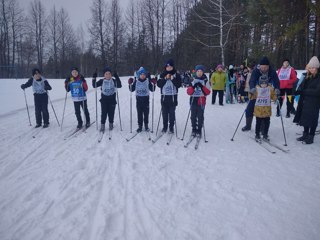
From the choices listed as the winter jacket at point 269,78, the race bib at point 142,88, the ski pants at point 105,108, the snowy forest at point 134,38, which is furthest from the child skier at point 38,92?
the snowy forest at point 134,38

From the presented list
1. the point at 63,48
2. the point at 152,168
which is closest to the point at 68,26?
the point at 63,48

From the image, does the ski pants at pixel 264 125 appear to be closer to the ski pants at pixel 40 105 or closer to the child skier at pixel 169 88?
the child skier at pixel 169 88

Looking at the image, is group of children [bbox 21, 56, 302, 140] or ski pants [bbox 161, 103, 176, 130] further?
ski pants [bbox 161, 103, 176, 130]

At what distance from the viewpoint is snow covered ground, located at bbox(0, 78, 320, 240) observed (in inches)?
118

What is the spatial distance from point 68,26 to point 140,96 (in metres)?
41.1

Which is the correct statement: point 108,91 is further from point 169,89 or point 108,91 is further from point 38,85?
point 38,85

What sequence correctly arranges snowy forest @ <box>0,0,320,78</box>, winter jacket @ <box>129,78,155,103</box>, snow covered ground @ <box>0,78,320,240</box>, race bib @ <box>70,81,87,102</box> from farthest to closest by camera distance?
snowy forest @ <box>0,0,320,78</box>, race bib @ <box>70,81,87,102</box>, winter jacket @ <box>129,78,155,103</box>, snow covered ground @ <box>0,78,320,240</box>

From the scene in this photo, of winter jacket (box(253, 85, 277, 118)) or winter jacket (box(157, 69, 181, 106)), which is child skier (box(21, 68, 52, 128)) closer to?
winter jacket (box(157, 69, 181, 106))

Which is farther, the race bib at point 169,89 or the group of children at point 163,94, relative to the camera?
the race bib at point 169,89

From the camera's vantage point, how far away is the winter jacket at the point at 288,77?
864cm

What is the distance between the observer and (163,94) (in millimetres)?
7129

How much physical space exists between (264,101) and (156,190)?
151 inches

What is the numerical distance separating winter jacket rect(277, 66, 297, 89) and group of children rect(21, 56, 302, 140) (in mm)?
2733

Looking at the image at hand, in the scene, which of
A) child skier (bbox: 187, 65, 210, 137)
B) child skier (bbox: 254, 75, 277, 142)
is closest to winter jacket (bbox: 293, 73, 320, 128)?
child skier (bbox: 254, 75, 277, 142)
